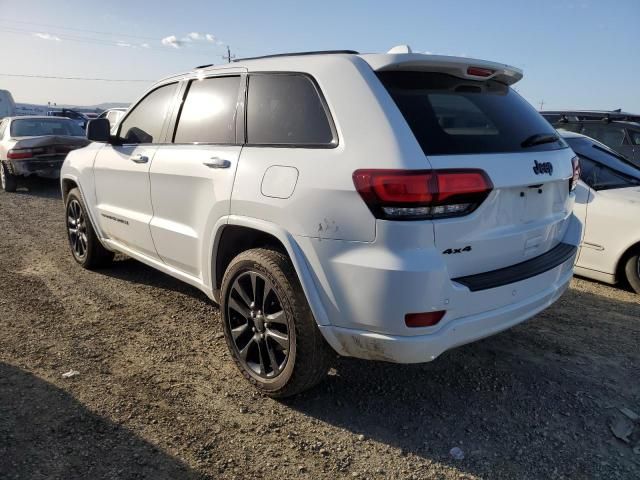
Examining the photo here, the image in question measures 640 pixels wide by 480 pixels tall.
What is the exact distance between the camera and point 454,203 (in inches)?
92.5

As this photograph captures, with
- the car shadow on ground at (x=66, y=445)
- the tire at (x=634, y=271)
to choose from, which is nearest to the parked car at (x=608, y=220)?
the tire at (x=634, y=271)

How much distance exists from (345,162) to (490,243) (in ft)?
2.64

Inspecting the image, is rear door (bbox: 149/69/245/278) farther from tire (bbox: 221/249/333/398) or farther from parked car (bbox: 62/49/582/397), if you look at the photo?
tire (bbox: 221/249/333/398)

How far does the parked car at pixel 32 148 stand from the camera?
10.7 metres

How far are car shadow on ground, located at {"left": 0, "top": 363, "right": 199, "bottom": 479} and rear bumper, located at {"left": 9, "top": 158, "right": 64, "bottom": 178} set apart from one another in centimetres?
909

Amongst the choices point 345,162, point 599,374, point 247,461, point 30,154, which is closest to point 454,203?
point 345,162

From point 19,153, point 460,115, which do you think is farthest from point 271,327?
point 19,153

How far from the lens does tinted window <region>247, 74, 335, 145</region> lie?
2736 millimetres

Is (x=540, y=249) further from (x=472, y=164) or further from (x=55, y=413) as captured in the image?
(x=55, y=413)

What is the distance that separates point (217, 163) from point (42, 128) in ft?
33.6

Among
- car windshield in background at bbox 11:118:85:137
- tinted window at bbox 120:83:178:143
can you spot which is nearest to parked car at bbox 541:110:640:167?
tinted window at bbox 120:83:178:143

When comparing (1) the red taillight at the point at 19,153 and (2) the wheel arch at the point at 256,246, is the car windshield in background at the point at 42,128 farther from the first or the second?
(2) the wheel arch at the point at 256,246

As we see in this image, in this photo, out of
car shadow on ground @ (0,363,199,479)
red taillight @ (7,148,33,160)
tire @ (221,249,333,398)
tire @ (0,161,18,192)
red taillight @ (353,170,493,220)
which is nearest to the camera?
red taillight @ (353,170,493,220)

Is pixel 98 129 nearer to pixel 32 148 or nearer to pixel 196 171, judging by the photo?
pixel 196 171
